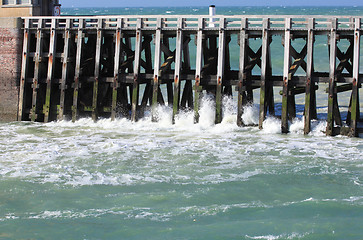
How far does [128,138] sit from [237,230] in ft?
29.2

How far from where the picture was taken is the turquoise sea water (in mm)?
10875

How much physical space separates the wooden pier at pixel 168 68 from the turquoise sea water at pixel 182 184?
1.38 meters

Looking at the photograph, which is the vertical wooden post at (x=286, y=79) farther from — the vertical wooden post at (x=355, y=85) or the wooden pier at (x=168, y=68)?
the vertical wooden post at (x=355, y=85)

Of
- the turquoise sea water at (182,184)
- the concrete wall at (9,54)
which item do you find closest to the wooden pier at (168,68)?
the concrete wall at (9,54)

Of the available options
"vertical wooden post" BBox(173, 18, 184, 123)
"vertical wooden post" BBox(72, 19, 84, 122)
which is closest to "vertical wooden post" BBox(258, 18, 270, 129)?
"vertical wooden post" BBox(173, 18, 184, 123)

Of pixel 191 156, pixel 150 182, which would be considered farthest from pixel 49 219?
pixel 191 156

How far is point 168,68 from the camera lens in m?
22.1

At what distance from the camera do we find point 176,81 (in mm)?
20812

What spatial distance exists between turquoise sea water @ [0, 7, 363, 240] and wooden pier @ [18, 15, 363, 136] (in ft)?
4.53

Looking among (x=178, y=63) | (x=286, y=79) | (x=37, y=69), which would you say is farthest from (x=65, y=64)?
(x=286, y=79)

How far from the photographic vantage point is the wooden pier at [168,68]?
64.4ft

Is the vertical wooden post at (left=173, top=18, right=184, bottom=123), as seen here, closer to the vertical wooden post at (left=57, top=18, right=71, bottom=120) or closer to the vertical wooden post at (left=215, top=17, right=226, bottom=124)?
the vertical wooden post at (left=215, top=17, right=226, bottom=124)

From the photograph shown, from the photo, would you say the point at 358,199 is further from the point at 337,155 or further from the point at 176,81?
the point at 176,81

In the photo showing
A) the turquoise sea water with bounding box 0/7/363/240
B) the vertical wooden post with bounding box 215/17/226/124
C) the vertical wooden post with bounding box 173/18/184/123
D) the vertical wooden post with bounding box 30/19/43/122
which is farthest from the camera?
the vertical wooden post with bounding box 30/19/43/122
